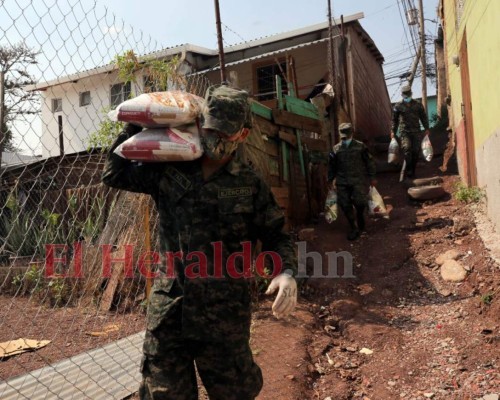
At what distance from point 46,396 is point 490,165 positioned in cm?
481

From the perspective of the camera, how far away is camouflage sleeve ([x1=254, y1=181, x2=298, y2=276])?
193 centimetres

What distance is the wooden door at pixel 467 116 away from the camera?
22.1 feet

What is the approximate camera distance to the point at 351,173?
6.42m

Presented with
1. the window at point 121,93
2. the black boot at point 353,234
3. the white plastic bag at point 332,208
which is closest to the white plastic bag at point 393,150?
the white plastic bag at point 332,208

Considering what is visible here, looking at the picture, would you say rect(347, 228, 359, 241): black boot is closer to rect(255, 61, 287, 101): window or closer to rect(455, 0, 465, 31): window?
rect(455, 0, 465, 31): window

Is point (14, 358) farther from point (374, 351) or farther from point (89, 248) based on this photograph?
point (374, 351)

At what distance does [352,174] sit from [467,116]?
230 cm

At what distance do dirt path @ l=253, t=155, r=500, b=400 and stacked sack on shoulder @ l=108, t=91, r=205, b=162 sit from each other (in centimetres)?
184

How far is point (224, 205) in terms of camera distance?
1881mm

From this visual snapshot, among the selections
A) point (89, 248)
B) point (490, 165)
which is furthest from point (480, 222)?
point (89, 248)

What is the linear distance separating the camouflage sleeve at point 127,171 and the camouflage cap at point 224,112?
0.33 metres

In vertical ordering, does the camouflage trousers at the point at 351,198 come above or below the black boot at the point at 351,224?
above

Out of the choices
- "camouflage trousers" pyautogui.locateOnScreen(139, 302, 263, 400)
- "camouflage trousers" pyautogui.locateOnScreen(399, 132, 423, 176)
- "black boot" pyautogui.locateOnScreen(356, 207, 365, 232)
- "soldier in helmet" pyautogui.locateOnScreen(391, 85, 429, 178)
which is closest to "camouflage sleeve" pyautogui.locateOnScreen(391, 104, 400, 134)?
"soldier in helmet" pyautogui.locateOnScreen(391, 85, 429, 178)

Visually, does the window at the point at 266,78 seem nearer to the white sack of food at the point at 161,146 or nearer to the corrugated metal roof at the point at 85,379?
the corrugated metal roof at the point at 85,379
